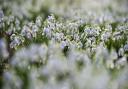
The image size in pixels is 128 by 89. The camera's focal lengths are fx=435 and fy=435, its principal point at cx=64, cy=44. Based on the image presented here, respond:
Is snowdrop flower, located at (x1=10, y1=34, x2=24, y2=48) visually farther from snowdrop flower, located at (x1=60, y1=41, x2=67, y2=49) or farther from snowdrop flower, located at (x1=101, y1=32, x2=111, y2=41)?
snowdrop flower, located at (x1=101, y1=32, x2=111, y2=41)

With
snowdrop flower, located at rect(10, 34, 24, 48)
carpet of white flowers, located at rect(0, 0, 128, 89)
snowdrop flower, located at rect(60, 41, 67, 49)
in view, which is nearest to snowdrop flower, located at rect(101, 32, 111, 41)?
carpet of white flowers, located at rect(0, 0, 128, 89)

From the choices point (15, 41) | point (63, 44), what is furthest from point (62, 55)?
point (15, 41)

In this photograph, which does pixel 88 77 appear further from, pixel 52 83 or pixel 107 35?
pixel 107 35

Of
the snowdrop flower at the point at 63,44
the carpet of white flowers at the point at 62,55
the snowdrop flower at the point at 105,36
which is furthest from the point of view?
the snowdrop flower at the point at 105,36

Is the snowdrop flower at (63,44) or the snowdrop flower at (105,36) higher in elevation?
the snowdrop flower at (105,36)

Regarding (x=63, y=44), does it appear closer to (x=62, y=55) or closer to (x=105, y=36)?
(x=62, y=55)

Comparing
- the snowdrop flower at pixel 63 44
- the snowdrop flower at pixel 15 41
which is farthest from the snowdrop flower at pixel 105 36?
the snowdrop flower at pixel 15 41

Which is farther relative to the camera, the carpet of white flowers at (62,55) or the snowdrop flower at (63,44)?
the snowdrop flower at (63,44)

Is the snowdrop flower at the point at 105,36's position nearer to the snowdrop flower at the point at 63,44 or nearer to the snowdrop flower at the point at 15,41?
the snowdrop flower at the point at 63,44
